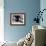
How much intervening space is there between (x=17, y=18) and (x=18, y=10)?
0.33 meters

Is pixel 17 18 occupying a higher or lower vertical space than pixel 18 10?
lower

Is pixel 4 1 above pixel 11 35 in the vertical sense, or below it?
above

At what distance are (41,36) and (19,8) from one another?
3077 millimetres

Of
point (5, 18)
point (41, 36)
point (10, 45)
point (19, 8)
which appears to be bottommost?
point (10, 45)

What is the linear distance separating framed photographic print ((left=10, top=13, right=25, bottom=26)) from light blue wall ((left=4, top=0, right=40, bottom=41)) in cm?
13

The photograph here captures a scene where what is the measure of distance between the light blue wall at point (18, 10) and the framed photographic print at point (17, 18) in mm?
131

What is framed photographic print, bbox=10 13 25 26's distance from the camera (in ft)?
19.2

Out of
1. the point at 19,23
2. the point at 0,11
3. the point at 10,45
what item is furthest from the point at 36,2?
the point at 10,45

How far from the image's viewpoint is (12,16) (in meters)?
5.84

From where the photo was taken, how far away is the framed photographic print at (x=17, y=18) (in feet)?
19.2

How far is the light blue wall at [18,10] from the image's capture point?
19.0ft

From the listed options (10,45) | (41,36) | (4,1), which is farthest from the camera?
(4,1)

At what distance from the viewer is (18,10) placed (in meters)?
5.83

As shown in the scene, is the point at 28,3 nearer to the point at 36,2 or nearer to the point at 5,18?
the point at 36,2
